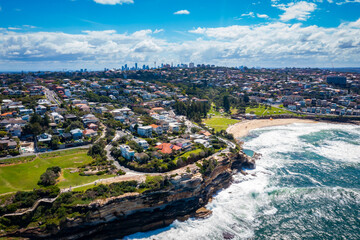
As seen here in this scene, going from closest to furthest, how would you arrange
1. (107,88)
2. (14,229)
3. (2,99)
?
(14,229) < (2,99) < (107,88)

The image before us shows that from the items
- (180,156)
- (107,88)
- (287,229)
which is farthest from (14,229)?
(107,88)

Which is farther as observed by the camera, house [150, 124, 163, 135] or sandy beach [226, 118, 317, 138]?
sandy beach [226, 118, 317, 138]

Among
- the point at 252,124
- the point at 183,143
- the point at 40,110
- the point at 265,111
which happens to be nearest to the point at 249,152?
the point at 183,143

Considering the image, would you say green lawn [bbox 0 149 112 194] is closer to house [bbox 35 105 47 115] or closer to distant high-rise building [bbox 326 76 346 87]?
house [bbox 35 105 47 115]

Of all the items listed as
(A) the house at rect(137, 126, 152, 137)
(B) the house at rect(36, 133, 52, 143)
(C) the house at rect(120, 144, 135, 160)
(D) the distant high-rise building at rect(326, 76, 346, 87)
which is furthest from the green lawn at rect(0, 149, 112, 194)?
(D) the distant high-rise building at rect(326, 76, 346, 87)

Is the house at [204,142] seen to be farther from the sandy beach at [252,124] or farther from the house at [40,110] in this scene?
the house at [40,110]

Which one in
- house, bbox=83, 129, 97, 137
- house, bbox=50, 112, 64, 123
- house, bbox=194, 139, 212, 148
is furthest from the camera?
house, bbox=50, 112, 64, 123

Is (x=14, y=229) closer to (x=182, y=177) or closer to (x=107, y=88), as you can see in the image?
(x=182, y=177)
